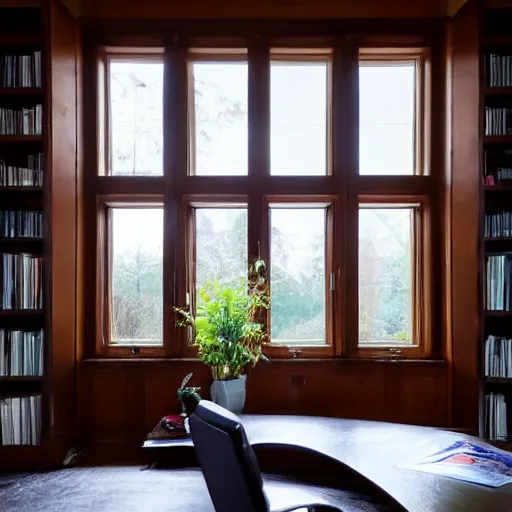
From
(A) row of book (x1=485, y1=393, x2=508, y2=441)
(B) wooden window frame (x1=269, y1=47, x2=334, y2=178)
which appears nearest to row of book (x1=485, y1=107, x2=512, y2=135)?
(B) wooden window frame (x1=269, y1=47, x2=334, y2=178)

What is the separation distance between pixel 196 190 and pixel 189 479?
1997 millimetres

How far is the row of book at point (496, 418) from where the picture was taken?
3.31 metres

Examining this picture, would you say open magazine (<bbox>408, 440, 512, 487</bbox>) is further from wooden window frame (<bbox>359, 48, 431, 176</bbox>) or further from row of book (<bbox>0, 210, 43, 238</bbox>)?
row of book (<bbox>0, 210, 43, 238</bbox>)

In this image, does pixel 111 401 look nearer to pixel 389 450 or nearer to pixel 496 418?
pixel 389 450

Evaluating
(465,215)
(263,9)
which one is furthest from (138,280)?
(465,215)

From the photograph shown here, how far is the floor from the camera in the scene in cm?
271

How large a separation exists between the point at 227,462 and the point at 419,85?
320cm

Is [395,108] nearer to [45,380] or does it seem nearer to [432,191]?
[432,191]

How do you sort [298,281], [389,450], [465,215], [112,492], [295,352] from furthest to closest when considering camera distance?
[298,281]
[295,352]
[465,215]
[112,492]
[389,450]

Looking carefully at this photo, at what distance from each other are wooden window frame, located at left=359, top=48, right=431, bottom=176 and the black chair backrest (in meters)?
2.71

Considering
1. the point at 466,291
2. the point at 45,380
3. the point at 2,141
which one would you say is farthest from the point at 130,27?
the point at 466,291

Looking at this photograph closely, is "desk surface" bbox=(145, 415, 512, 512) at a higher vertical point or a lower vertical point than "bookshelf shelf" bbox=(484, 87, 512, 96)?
lower

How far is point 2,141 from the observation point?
338 centimetres

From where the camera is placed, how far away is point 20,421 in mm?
3285
